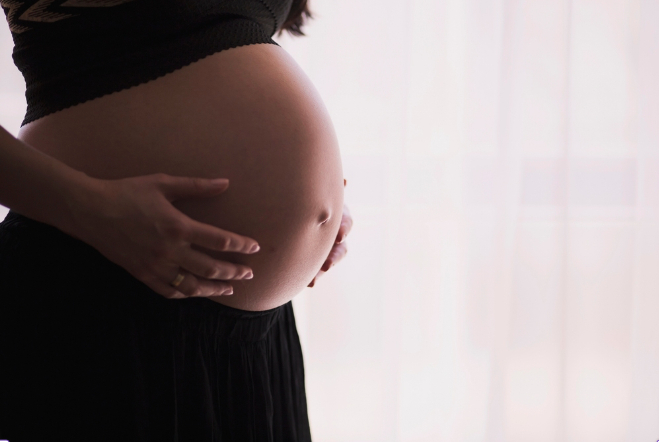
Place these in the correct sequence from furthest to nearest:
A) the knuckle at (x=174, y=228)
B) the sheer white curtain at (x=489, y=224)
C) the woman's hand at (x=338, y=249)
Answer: the sheer white curtain at (x=489, y=224) < the woman's hand at (x=338, y=249) < the knuckle at (x=174, y=228)

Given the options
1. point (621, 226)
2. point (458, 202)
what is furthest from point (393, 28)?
point (621, 226)

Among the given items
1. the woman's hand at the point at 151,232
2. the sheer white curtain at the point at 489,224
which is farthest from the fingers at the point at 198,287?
the sheer white curtain at the point at 489,224

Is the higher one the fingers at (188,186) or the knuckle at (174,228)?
the fingers at (188,186)

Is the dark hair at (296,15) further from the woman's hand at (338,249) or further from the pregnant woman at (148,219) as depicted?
the woman's hand at (338,249)

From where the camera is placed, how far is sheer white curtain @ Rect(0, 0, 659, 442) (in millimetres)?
1454

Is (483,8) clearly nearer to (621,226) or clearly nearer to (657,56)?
(657,56)

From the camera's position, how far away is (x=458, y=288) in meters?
1.53

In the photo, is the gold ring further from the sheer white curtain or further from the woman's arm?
the sheer white curtain

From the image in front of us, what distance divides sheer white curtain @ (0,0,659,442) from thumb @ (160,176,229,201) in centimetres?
101

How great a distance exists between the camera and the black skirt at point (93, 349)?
478mm

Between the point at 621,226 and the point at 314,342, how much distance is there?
1.07m

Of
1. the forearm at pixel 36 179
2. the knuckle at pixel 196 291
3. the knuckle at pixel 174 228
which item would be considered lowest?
the knuckle at pixel 196 291

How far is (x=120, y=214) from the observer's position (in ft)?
1.40

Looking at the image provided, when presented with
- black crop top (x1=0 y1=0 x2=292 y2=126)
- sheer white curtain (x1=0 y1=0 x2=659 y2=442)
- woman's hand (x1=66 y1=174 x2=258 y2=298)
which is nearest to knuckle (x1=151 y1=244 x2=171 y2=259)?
woman's hand (x1=66 y1=174 x2=258 y2=298)
